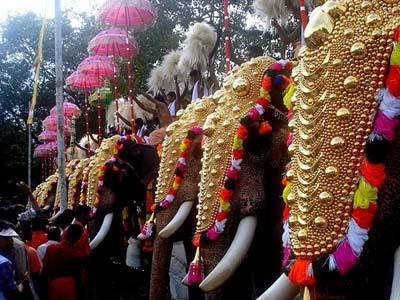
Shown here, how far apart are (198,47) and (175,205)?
3748mm

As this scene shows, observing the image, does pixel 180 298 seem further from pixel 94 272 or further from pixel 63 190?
pixel 63 190

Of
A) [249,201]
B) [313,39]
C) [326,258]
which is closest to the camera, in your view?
[326,258]

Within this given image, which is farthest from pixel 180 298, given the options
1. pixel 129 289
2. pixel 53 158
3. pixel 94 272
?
pixel 53 158

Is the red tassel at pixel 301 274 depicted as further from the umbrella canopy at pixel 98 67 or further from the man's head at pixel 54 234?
the umbrella canopy at pixel 98 67

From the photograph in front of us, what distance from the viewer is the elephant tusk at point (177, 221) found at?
462 centimetres

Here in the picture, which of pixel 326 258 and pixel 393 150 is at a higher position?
pixel 393 150

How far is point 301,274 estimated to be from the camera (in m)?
1.99

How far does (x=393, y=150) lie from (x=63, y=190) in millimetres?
6833

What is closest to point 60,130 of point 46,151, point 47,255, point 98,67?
point 47,255

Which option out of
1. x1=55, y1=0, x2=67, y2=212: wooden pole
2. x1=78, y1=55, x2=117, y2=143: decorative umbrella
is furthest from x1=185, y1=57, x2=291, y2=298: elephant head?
x1=78, y1=55, x2=117, y2=143: decorative umbrella

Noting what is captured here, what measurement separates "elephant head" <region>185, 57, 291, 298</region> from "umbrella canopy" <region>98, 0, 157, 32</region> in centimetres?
537

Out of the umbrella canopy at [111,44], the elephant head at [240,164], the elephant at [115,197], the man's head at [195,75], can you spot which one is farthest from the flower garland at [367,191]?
the umbrella canopy at [111,44]

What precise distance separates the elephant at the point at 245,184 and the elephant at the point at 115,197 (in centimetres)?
310

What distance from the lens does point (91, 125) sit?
21.6 m
